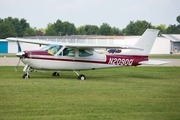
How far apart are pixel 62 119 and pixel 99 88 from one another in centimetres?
596

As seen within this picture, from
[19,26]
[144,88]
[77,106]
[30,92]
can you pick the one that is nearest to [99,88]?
[144,88]

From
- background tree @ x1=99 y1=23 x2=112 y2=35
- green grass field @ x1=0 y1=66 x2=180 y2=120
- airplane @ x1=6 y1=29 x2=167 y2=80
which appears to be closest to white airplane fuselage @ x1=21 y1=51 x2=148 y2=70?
airplane @ x1=6 y1=29 x2=167 y2=80

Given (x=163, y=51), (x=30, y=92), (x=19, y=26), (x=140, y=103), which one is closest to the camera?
(x=140, y=103)

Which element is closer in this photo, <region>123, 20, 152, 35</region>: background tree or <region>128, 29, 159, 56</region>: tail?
<region>128, 29, 159, 56</region>: tail

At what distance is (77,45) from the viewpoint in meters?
18.7

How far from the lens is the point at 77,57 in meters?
19.5

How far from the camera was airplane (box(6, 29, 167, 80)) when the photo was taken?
18422 mm

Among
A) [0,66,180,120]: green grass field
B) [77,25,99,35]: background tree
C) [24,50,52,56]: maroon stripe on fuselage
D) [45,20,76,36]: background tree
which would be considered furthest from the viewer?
[77,25,99,35]: background tree

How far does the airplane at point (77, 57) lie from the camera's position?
725 inches

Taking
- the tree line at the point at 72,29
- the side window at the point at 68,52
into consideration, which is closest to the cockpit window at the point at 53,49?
the side window at the point at 68,52

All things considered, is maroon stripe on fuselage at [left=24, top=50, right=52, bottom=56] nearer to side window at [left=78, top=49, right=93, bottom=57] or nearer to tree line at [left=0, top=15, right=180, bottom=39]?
side window at [left=78, top=49, right=93, bottom=57]

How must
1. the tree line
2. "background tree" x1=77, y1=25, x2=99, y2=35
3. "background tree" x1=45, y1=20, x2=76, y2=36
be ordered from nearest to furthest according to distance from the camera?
the tree line → "background tree" x1=45, y1=20, x2=76, y2=36 → "background tree" x1=77, y1=25, x2=99, y2=35

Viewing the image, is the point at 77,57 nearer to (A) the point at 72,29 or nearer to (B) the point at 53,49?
(B) the point at 53,49

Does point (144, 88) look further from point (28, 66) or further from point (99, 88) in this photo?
point (28, 66)
